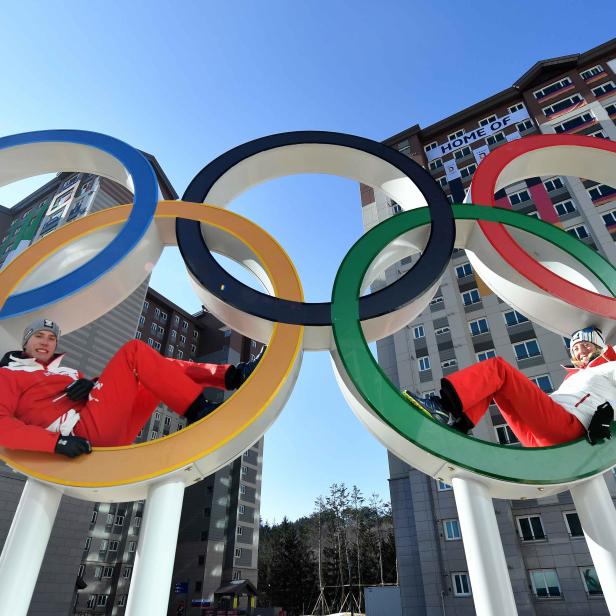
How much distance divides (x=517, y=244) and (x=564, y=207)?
23.7m

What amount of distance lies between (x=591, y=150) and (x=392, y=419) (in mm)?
4997

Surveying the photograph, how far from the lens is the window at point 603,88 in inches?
1081

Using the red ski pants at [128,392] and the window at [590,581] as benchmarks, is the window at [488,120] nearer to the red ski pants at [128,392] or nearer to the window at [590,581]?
the window at [590,581]

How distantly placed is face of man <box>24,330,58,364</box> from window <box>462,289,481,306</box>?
23.7 metres

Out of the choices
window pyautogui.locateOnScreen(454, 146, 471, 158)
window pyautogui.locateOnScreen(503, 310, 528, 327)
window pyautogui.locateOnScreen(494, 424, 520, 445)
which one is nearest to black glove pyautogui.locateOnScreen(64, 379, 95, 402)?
window pyautogui.locateOnScreen(494, 424, 520, 445)

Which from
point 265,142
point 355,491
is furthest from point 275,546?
point 265,142

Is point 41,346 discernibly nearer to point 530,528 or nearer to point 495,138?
point 530,528

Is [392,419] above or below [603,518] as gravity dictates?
above

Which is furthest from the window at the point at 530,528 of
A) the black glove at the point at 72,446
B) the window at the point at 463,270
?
the black glove at the point at 72,446

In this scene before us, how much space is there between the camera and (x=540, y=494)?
3.73 metres

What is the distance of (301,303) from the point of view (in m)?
4.43

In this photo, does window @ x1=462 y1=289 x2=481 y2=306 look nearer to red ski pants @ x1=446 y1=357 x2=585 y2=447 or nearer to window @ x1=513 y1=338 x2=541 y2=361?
window @ x1=513 y1=338 x2=541 y2=361

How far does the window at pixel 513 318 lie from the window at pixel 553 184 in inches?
323

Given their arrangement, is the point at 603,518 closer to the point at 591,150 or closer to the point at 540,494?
the point at 540,494
